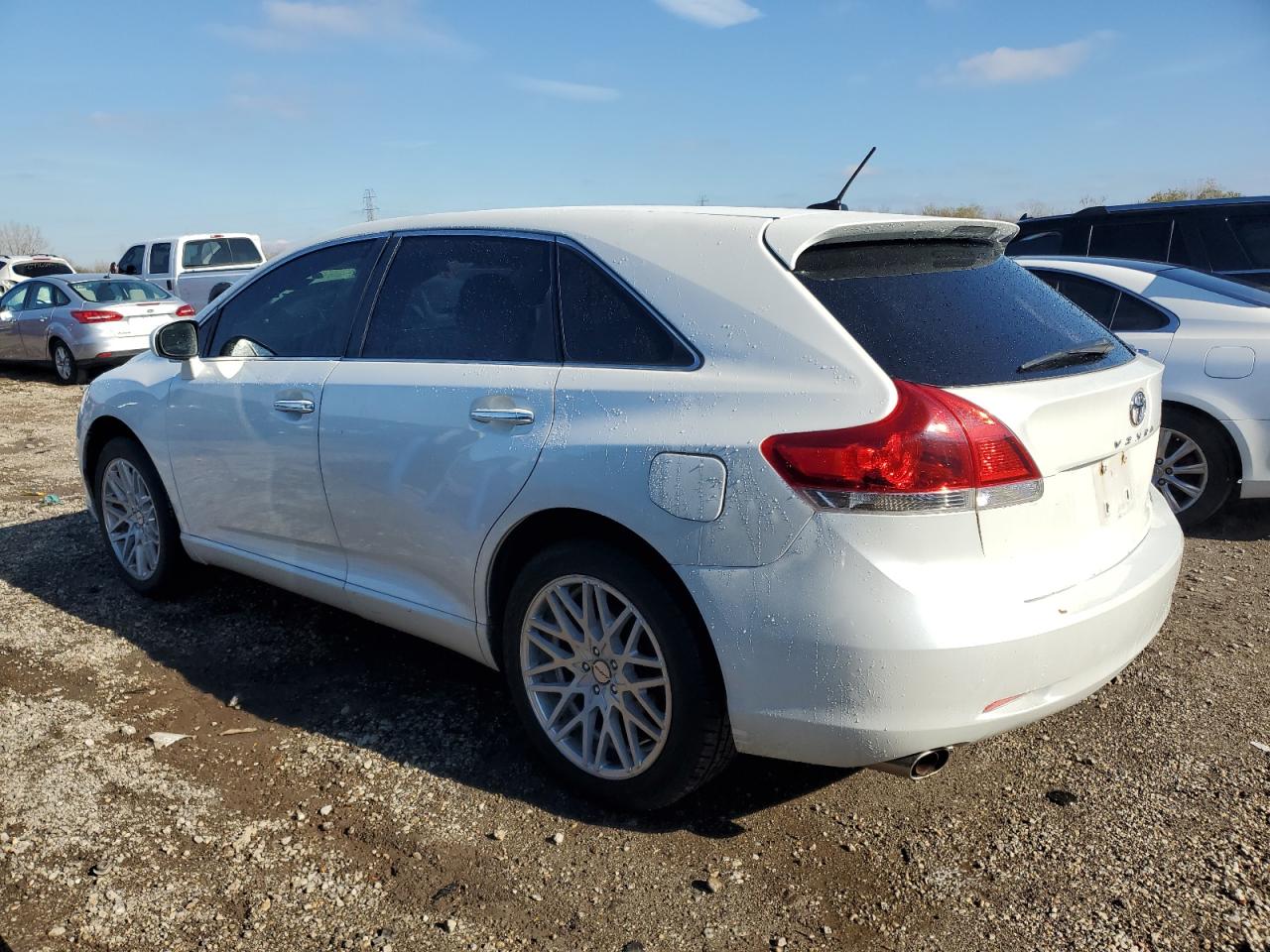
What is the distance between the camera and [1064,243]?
8.59m

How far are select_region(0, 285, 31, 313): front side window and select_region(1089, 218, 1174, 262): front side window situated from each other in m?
14.2

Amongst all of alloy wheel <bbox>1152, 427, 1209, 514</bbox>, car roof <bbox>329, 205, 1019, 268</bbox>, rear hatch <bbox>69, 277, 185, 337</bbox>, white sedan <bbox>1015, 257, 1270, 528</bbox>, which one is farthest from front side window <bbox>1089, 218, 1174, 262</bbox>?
rear hatch <bbox>69, 277, 185, 337</bbox>

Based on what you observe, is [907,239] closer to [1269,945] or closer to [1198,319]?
[1269,945]

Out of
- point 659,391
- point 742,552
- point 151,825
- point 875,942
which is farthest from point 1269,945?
point 151,825

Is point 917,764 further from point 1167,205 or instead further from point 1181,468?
point 1167,205

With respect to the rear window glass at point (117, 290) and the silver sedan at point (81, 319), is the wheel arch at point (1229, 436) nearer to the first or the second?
the silver sedan at point (81, 319)

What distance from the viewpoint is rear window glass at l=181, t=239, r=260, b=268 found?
17720mm

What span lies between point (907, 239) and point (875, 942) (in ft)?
6.06

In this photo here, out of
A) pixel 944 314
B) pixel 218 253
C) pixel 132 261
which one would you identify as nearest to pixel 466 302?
pixel 944 314

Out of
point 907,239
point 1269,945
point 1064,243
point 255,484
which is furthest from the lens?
point 1064,243

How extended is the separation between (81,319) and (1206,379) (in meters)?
13.3

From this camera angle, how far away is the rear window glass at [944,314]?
2.55 metres

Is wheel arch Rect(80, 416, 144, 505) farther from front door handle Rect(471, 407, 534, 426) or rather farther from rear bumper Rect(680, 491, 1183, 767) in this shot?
rear bumper Rect(680, 491, 1183, 767)

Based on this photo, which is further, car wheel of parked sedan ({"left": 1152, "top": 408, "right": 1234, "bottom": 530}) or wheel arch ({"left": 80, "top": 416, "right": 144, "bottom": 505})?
car wheel of parked sedan ({"left": 1152, "top": 408, "right": 1234, "bottom": 530})
